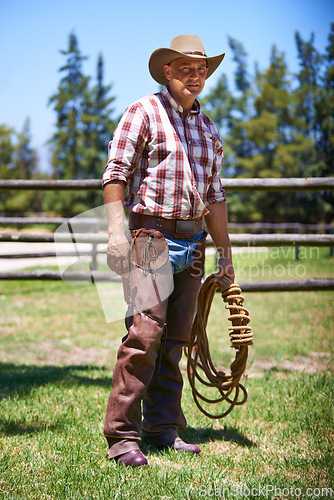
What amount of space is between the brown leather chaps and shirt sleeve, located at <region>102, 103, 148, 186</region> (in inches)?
20.4

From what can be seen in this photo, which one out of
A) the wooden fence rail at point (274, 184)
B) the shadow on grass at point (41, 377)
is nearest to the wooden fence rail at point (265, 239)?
the wooden fence rail at point (274, 184)

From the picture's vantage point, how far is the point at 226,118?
38.7 meters

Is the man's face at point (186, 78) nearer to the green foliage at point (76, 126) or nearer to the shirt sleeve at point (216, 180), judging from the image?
the shirt sleeve at point (216, 180)

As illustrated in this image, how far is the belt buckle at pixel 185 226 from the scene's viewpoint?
8.12 ft

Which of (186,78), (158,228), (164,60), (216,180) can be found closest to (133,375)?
(158,228)

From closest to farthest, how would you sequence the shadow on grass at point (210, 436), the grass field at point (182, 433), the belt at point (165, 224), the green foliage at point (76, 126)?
the grass field at point (182, 433)
the belt at point (165, 224)
the shadow on grass at point (210, 436)
the green foliage at point (76, 126)

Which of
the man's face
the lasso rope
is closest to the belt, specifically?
the lasso rope

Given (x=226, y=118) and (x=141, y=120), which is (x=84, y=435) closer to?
(x=141, y=120)

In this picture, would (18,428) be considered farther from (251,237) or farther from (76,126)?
(76,126)

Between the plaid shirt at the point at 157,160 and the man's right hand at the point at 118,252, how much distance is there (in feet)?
0.70

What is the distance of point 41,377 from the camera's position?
12.9 feet

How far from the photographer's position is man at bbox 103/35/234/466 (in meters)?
2.37

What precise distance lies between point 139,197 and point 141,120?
1.28ft

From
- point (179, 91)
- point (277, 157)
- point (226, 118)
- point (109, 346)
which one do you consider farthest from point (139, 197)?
point (226, 118)
